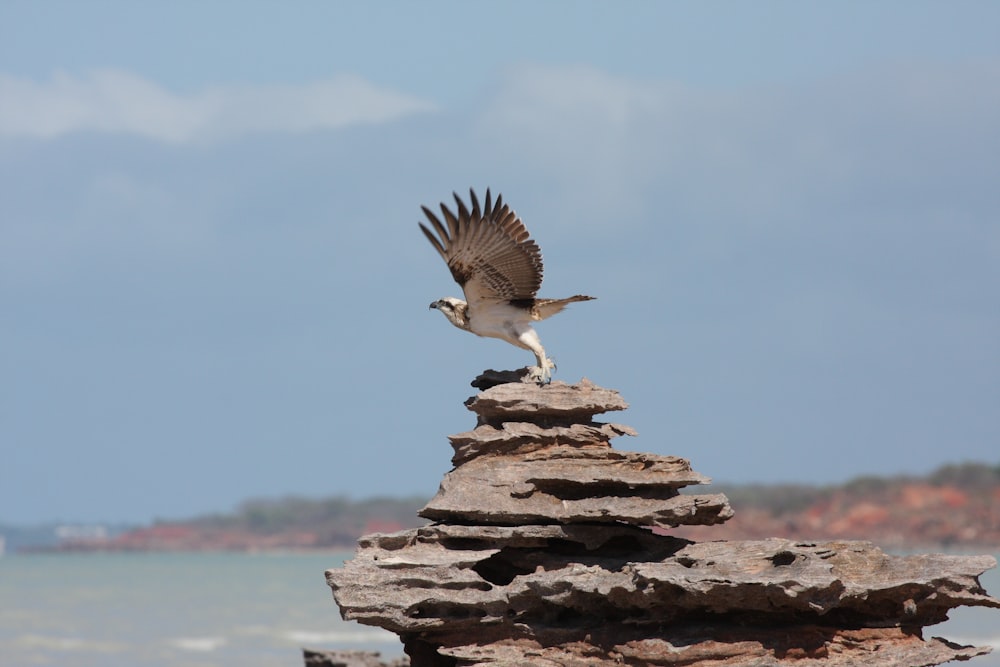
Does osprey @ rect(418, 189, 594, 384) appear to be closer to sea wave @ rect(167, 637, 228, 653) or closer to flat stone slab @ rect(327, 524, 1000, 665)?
flat stone slab @ rect(327, 524, 1000, 665)

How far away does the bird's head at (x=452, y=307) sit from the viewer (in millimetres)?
13930

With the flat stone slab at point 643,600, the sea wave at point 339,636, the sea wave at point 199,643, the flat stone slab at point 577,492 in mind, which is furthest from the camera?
the sea wave at point 339,636

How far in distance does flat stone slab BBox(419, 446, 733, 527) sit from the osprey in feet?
3.23

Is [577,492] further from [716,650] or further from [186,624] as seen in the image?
[186,624]

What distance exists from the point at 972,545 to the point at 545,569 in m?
52.4

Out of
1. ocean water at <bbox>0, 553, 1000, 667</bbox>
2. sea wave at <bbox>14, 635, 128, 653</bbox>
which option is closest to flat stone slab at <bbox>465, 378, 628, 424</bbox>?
ocean water at <bbox>0, 553, 1000, 667</bbox>

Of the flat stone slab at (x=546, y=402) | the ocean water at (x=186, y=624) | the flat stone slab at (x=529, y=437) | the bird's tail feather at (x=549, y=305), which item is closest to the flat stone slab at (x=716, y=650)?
the flat stone slab at (x=529, y=437)

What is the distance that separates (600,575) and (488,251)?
317 centimetres

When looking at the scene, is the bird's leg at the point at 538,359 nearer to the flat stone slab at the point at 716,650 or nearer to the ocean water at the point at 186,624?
the flat stone slab at the point at 716,650

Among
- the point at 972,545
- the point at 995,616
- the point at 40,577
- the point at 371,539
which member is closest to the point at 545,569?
the point at 371,539

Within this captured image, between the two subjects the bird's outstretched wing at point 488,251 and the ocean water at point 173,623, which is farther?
the ocean water at point 173,623

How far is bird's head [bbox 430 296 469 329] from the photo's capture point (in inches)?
548

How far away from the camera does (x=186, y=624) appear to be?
45125mm

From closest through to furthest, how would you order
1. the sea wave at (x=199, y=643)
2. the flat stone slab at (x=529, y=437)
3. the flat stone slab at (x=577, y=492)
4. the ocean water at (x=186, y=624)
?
the flat stone slab at (x=577, y=492) → the flat stone slab at (x=529, y=437) → the ocean water at (x=186, y=624) → the sea wave at (x=199, y=643)
